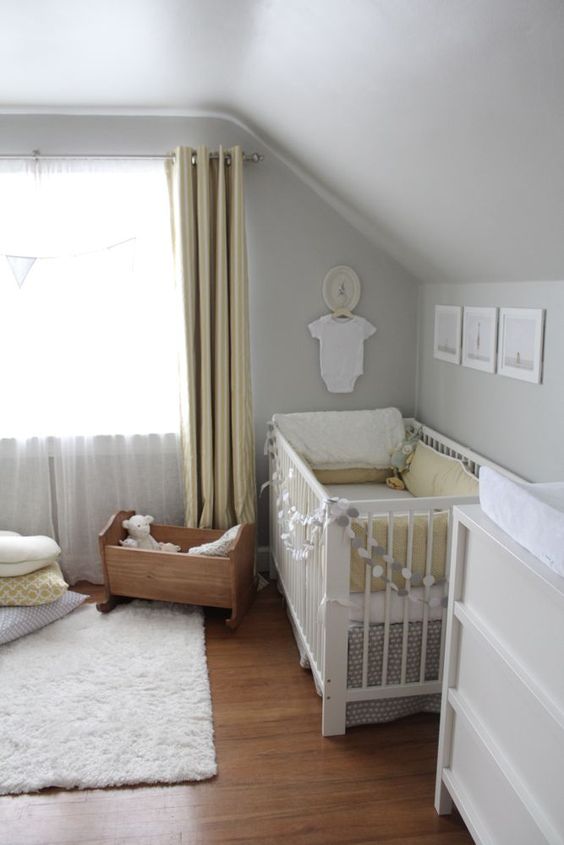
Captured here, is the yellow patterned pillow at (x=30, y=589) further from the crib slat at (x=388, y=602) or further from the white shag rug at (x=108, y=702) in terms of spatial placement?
the crib slat at (x=388, y=602)

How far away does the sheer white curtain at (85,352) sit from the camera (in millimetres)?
3174

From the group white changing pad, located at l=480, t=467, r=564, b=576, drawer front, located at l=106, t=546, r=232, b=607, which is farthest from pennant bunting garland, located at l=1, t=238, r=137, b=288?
white changing pad, located at l=480, t=467, r=564, b=576

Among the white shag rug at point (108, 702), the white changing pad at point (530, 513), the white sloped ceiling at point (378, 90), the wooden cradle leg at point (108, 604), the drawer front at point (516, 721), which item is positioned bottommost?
the white shag rug at point (108, 702)

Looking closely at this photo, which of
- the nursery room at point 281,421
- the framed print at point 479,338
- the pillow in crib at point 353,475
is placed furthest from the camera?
the pillow in crib at point 353,475

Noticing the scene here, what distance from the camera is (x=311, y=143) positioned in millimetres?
2750

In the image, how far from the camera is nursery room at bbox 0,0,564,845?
1.58 m

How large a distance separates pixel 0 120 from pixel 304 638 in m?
2.53

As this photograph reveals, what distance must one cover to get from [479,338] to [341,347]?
87cm

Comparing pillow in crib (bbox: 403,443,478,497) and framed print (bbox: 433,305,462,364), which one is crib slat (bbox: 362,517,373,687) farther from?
framed print (bbox: 433,305,462,364)

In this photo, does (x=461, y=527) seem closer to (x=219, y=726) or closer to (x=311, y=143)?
(x=219, y=726)

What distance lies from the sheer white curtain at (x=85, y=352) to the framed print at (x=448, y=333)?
1.21 metres

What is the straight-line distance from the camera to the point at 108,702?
2.43m

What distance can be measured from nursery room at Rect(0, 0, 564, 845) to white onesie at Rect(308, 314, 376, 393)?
0.05ft

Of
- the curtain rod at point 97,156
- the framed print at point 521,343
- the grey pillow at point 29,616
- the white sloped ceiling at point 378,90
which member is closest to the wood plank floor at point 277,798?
the grey pillow at point 29,616
